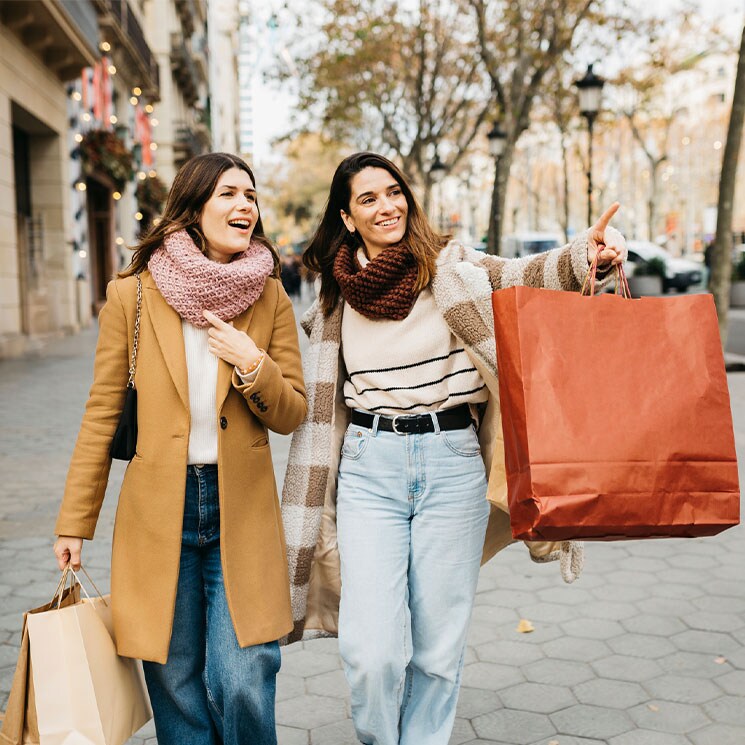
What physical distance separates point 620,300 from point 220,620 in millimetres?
1347

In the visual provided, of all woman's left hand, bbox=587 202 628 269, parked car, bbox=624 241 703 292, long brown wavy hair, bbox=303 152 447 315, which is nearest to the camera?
woman's left hand, bbox=587 202 628 269

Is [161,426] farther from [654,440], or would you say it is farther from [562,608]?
[562,608]

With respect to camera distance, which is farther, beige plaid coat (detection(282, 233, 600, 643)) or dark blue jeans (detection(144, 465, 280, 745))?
beige plaid coat (detection(282, 233, 600, 643))

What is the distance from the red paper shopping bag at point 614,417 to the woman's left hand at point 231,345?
65 centimetres

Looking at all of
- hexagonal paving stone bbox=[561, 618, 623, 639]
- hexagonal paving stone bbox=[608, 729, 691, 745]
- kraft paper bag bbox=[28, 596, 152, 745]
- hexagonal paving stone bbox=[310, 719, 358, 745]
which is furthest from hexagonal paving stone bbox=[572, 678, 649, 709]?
kraft paper bag bbox=[28, 596, 152, 745]

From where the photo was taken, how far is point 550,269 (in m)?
2.70

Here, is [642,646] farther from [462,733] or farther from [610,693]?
[462,733]

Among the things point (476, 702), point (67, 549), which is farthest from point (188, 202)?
point (476, 702)

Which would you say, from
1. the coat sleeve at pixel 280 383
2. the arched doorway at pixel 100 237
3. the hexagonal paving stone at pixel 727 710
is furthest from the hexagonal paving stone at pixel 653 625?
the arched doorway at pixel 100 237

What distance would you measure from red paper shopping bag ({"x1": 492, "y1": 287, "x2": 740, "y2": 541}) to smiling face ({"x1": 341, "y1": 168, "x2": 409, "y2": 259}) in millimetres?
622

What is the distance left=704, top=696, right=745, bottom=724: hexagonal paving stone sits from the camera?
337cm

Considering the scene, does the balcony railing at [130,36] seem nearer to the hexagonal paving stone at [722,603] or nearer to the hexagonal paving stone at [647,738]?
the hexagonal paving stone at [722,603]

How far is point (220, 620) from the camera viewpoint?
8.30 feet

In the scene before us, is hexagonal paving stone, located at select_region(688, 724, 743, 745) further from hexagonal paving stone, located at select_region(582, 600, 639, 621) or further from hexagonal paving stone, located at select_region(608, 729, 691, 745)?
hexagonal paving stone, located at select_region(582, 600, 639, 621)
